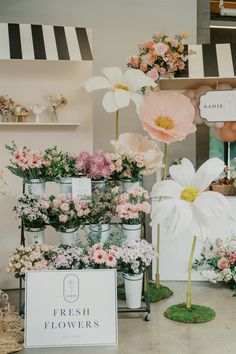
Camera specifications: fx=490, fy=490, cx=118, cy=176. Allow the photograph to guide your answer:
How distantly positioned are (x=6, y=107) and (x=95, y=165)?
1.32 meters

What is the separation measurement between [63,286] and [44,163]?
0.81 metres

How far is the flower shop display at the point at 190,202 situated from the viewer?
2.99 metres

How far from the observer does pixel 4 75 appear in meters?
4.19

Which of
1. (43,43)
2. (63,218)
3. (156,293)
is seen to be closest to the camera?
(63,218)

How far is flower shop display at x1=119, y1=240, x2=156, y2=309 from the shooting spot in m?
3.22

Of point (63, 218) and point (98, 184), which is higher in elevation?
point (98, 184)

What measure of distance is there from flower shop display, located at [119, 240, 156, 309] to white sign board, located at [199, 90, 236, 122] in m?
1.42

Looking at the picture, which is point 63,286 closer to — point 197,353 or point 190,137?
point 197,353

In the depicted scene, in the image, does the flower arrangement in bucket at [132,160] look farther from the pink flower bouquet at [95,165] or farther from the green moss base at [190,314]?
the green moss base at [190,314]

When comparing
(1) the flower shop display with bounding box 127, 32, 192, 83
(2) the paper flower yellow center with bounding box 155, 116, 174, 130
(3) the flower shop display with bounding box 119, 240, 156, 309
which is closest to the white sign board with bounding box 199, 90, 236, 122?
(1) the flower shop display with bounding box 127, 32, 192, 83

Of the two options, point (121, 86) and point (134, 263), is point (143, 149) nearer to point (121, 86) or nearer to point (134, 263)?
point (121, 86)

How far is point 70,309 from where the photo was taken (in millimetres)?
2904

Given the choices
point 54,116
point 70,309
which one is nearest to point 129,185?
point 70,309

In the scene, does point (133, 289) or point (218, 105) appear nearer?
point (133, 289)
